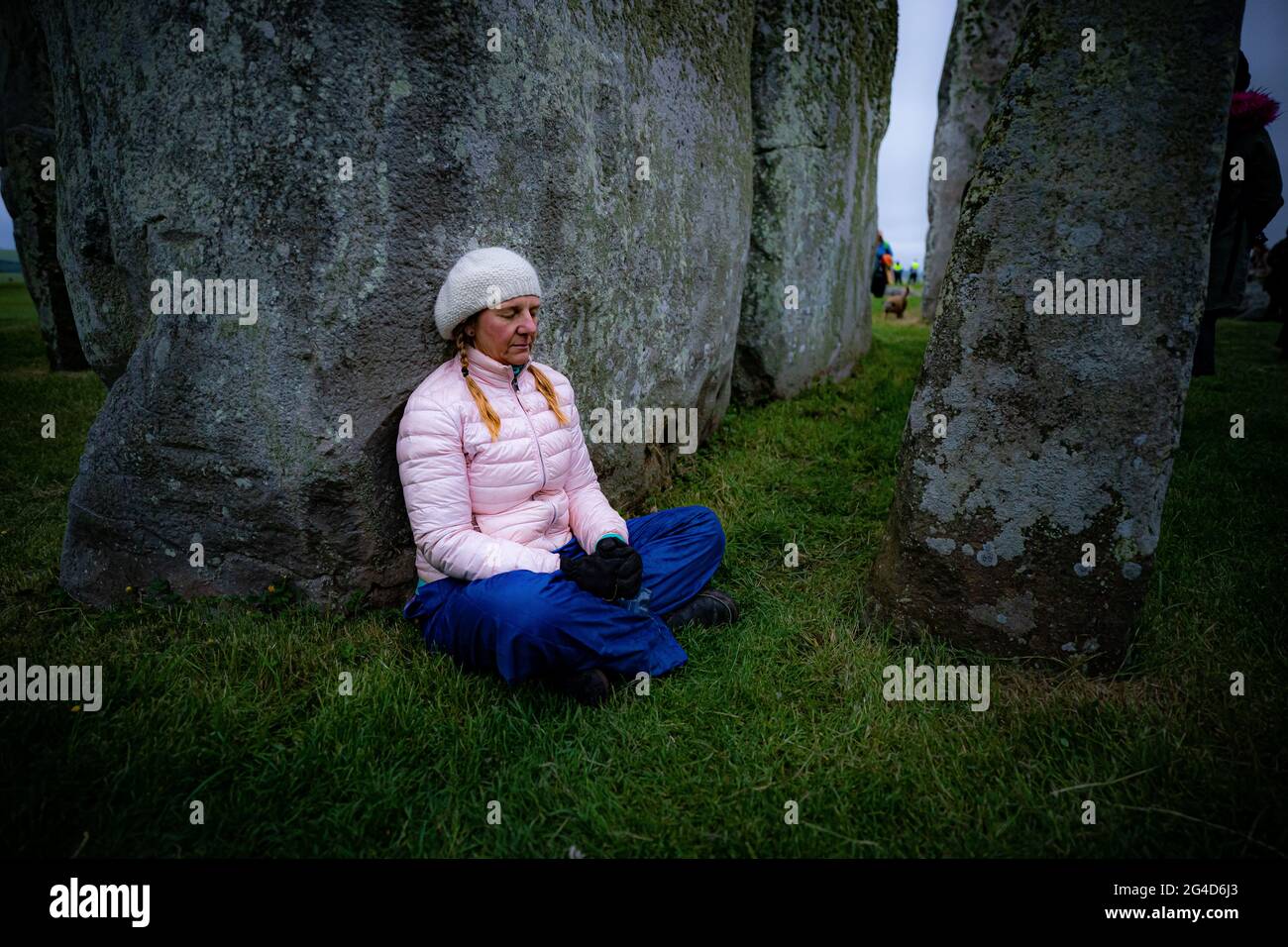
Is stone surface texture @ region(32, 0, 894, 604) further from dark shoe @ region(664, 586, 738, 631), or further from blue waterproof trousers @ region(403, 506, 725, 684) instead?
dark shoe @ region(664, 586, 738, 631)

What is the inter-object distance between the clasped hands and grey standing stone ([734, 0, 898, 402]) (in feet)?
12.3

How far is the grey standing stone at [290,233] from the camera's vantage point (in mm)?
2660

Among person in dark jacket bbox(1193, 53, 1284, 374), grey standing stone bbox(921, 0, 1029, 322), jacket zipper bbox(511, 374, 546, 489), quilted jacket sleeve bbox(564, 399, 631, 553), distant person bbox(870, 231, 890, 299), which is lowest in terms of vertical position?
quilted jacket sleeve bbox(564, 399, 631, 553)

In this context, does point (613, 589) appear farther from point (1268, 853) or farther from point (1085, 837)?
point (1268, 853)

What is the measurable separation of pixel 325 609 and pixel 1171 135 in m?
3.63

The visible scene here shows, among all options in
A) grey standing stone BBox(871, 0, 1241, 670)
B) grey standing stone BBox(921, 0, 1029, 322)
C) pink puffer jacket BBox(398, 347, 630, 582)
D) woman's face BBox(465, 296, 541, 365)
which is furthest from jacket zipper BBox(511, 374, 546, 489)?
grey standing stone BBox(921, 0, 1029, 322)

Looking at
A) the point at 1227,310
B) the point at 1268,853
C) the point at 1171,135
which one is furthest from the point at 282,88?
the point at 1227,310

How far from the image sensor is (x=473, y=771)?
2285 mm

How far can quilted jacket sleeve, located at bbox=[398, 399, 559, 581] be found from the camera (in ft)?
8.53

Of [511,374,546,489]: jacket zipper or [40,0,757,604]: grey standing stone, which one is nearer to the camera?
[40,0,757,604]: grey standing stone

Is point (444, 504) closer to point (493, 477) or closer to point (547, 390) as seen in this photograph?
point (493, 477)

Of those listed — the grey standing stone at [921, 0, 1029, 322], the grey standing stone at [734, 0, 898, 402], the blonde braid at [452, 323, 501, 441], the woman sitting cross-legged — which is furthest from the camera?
the grey standing stone at [921, 0, 1029, 322]

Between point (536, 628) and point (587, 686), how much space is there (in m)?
0.33

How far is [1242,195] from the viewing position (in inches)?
194
